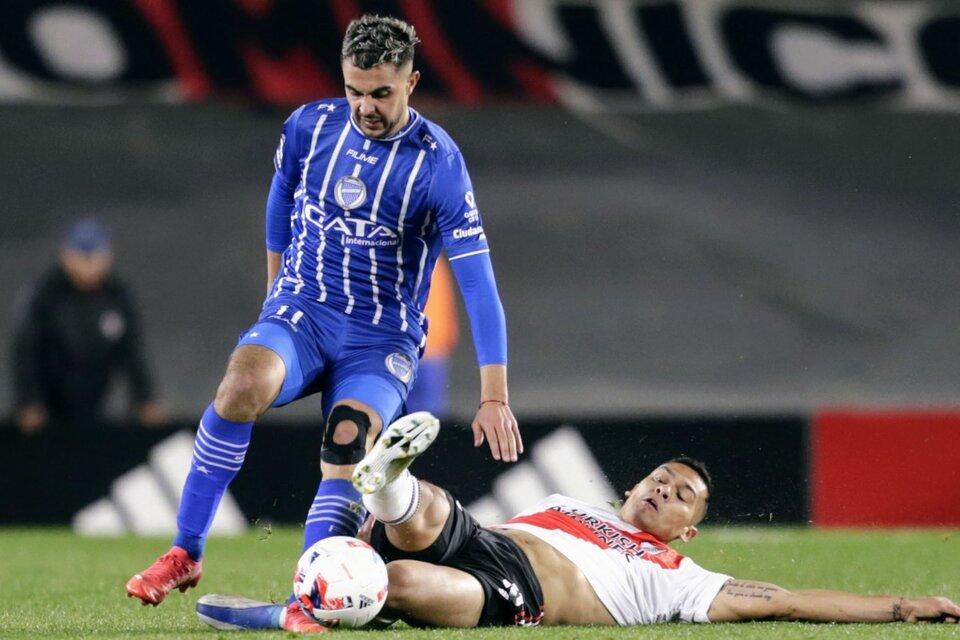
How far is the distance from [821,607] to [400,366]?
5.09 ft

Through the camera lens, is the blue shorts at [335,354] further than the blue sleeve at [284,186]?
No

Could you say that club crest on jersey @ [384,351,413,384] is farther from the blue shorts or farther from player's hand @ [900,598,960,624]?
player's hand @ [900,598,960,624]

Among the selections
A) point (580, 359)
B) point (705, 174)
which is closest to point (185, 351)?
point (580, 359)

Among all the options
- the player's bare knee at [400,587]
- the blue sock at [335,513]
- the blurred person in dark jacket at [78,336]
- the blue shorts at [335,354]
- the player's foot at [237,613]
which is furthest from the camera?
the blurred person in dark jacket at [78,336]

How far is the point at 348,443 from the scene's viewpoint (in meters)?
5.31

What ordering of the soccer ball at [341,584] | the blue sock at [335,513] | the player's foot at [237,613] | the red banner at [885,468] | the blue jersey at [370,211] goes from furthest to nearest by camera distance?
1. the red banner at [885,468]
2. the blue jersey at [370,211]
3. the blue sock at [335,513]
4. the player's foot at [237,613]
5. the soccer ball at [341,584]

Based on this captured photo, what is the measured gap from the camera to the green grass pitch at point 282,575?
16.7 ft

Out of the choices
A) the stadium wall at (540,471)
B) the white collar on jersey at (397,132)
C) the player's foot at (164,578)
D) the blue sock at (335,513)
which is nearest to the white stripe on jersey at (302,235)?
the white collar on jersey at (397,132)

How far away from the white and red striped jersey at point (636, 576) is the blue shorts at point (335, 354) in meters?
0.62

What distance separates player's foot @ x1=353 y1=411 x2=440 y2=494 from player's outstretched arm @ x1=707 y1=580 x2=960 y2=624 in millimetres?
1128

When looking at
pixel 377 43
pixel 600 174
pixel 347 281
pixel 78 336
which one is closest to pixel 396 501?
pixel 347 281

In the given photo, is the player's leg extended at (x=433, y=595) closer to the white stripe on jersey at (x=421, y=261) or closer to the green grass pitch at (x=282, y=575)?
the green grass pitch at (x=282, y=575)

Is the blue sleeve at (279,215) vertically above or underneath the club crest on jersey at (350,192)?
underneath

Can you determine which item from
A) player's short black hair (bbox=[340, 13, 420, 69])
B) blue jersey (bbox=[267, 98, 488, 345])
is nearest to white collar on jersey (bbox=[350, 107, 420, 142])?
blue jersey (bbox=[267, 98, 488, 345])
